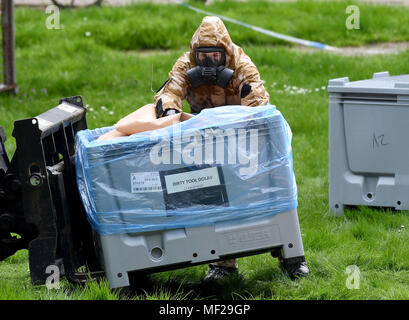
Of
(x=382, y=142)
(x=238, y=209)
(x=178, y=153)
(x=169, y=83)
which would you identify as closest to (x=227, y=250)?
(x=238, y=209)

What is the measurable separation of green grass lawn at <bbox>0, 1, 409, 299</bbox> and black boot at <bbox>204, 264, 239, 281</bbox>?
0.24 ft

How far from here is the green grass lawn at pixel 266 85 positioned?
4.96 m

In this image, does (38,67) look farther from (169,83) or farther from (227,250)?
(227,250)

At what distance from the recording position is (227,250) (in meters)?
4.53

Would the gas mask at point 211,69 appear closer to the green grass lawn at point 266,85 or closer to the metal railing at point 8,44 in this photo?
the green grass lawn at point 266,85

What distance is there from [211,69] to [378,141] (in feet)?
5.50

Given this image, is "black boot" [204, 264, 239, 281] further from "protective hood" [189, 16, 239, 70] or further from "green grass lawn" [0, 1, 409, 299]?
"protective hood" [189, 16, 239, 70]

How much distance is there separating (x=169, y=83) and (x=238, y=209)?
110 cm

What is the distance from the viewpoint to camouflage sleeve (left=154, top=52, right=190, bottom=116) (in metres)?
5.07

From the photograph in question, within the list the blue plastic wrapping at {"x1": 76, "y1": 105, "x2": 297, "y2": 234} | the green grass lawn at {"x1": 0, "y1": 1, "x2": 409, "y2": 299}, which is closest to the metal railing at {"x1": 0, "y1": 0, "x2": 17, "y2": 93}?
the green grass lawn at {"x1": 0, "y1": 1, "x2": 409, "y2": 299}

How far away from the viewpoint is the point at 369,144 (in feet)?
20.3

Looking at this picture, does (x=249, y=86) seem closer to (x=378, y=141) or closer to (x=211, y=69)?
(x=211, y=69)

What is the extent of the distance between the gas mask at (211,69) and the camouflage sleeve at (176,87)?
0.09 metres

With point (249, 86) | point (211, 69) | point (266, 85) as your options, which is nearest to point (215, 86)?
point (211, 69)
